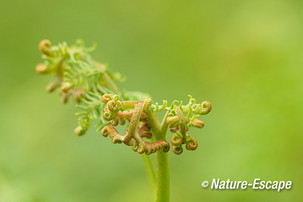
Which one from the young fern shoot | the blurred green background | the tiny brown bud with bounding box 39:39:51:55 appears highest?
the blurred green background

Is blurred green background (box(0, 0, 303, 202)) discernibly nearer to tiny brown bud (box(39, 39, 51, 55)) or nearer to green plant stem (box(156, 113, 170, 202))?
tiny brown bud (box(39, 39, 51, 55))

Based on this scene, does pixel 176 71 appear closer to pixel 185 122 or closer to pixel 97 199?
pixel 97 199

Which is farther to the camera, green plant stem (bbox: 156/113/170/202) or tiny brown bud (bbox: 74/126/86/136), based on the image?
tiny brown bud (bbox: 74/126/86/136)

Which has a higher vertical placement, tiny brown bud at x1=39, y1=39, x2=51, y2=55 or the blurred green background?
the blurred green background

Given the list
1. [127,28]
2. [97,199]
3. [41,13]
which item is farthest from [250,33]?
[41,13]

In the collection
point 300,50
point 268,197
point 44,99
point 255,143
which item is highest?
point 300,50

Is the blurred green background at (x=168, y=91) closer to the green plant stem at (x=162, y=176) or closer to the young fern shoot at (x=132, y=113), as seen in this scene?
the young fern shoot at (x=132, y=113)

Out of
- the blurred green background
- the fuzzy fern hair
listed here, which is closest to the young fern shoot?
the fuzzy fern hair
